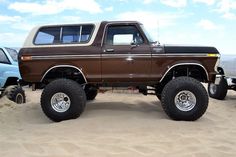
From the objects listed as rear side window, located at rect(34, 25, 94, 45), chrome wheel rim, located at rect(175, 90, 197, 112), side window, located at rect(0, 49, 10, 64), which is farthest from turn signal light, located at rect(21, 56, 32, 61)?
side window, located at rect(0, 49, 10, 64)

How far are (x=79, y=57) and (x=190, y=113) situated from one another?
2562mm

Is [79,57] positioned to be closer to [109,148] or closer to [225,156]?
[109,148]

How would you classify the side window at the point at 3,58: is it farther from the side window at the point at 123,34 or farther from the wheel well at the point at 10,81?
the side window at the point at 123,34

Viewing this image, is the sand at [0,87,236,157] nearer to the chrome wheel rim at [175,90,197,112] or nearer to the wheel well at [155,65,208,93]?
the chrome wheel rim at [175,90,197,112]

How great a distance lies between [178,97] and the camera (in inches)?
343

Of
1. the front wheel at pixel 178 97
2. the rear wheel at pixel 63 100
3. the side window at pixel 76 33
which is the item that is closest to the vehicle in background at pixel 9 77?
the rear wheel at pixel 63 100

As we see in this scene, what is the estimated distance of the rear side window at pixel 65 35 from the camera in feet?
30.2

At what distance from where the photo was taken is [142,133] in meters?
7.50

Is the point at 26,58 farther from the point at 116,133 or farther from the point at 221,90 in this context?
the point at 221,90

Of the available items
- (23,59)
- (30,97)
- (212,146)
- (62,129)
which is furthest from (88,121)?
(30,97)

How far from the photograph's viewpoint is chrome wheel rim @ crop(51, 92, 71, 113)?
350 inches

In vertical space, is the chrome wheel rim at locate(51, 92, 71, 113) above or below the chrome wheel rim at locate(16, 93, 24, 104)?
above

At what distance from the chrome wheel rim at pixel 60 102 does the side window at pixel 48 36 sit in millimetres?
1205

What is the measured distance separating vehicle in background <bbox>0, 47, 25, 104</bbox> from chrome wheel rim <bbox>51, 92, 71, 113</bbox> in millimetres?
2948
